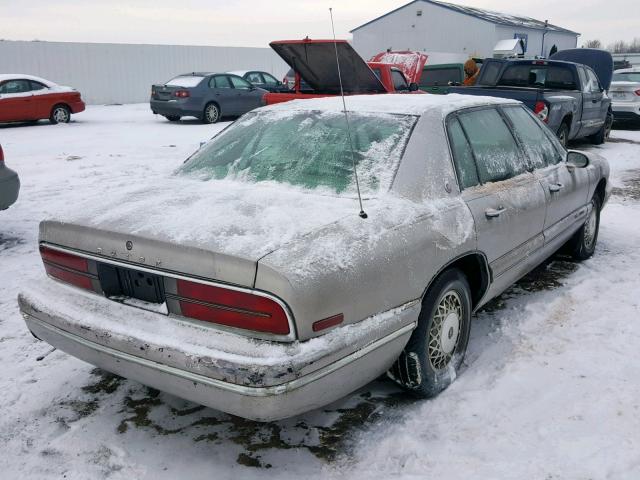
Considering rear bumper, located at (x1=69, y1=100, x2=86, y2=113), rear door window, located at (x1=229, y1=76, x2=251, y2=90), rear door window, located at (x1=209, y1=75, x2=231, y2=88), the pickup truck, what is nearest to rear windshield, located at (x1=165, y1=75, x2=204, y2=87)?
rear door window, located at (x1=209, y1=75, x2=231, y2=88)

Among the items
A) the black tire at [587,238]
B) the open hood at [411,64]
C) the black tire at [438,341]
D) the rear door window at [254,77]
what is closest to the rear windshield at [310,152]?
the black tire at [438,341]

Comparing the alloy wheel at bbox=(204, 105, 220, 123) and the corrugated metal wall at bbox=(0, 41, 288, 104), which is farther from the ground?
the corrugated metal wall at bbox=(0, 41, 288, 104)

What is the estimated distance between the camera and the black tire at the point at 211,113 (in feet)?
52.7

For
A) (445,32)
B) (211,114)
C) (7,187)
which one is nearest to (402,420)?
(7,187)

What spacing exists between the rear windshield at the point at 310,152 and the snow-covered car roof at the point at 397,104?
3.0 inches

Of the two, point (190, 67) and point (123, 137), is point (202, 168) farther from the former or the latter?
point (190, 67)

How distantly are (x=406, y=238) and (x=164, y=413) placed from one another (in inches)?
59.0

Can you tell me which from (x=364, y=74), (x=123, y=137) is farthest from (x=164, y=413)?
(x=123, y=137)

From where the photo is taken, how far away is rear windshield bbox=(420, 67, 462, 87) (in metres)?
14.9

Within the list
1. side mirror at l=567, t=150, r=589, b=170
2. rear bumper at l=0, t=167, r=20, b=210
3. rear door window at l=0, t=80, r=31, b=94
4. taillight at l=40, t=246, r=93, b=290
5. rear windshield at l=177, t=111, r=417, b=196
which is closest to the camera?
taillight at l=40, t=246, r=93, b=290

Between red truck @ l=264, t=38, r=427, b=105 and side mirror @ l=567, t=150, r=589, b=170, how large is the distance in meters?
5.18

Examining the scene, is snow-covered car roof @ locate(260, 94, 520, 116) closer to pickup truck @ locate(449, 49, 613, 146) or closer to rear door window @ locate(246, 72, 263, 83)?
pickup truck @ locate(449, 49, 613, 146)

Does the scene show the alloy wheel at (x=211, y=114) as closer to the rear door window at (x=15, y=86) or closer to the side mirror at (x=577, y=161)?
the rear door window at (x=15, y=86)

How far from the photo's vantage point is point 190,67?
2783 cm
